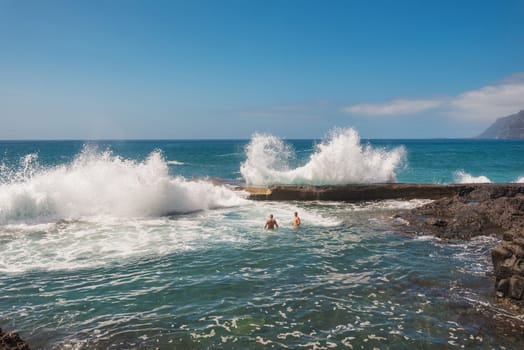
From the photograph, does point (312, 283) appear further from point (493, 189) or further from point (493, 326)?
point (493, 189)

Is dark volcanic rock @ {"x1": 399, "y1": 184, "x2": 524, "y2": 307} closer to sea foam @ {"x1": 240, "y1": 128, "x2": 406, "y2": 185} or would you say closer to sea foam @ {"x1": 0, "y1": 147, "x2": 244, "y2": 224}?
sea foam @ {"x1": 240, "y1": 128, "x2": 406, "y2": 185}

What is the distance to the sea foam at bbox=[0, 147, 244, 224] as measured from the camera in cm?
1540

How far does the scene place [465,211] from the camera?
49.6 feet

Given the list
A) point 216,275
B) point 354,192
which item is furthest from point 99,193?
point 354,192

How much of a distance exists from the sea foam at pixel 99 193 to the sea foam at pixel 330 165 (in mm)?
7919

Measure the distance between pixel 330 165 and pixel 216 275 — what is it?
59.2 ft

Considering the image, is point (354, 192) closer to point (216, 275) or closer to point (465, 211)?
point (465, 211)

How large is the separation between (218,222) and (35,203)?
293 inches

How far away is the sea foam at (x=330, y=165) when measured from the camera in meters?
25.5

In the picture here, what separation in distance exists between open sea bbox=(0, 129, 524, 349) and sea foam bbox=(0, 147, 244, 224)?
6 centimetres

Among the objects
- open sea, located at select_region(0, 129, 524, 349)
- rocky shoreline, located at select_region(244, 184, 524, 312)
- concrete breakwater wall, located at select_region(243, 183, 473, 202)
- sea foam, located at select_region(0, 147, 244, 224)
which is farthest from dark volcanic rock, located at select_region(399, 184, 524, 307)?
sea foam, located at select_region(0, 147, 244, 224)

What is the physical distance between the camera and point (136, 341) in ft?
19.9

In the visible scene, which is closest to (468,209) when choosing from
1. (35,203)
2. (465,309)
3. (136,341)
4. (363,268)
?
(363,268)

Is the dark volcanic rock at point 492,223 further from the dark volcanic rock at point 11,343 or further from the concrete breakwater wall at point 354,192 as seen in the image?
the dark volcanic rock at point 11,343
